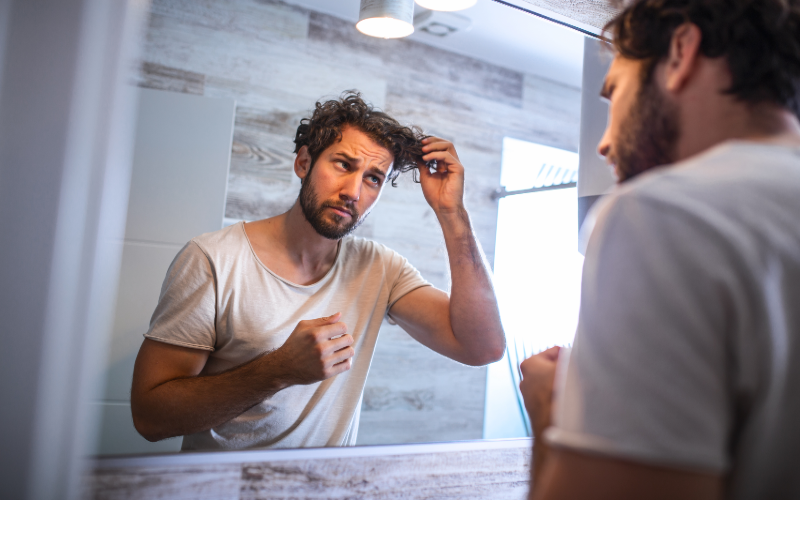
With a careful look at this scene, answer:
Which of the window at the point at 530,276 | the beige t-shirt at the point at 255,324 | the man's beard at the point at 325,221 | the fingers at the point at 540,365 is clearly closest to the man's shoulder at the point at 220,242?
the beige t-shirt at the point at 255,324

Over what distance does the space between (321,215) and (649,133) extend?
0.72m

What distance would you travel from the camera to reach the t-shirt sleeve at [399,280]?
1.12 metres

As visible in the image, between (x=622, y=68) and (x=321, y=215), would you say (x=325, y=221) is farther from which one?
(x=622, y=68)

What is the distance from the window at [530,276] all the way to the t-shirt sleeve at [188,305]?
3.06ft

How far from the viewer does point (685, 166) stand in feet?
1.03

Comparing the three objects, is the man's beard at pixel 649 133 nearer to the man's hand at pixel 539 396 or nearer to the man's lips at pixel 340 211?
the man's hand at pixel 539 396

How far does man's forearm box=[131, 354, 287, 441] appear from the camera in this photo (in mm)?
776

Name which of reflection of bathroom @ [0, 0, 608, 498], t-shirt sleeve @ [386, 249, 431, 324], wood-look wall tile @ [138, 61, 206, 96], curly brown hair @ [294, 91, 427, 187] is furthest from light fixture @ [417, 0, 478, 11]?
wood-look wall tile @ [138, 61, 206, 96]

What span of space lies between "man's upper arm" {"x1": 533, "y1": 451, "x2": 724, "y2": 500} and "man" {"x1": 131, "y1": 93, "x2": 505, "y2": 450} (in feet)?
1.74

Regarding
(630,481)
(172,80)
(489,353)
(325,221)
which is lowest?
(489,353)

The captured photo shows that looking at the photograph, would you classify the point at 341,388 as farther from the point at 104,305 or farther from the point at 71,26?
the point at 71,26

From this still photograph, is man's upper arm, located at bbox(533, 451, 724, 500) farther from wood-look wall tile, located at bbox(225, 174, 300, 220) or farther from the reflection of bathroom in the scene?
wood-look wall tile, located at bbox(225, 174, 300, 220)

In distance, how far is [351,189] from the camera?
3.47ft

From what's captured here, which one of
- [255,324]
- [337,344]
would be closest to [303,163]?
[255,324]
